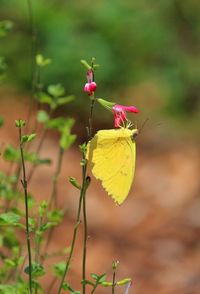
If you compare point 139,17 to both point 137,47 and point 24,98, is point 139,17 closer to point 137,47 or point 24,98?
point 137,47

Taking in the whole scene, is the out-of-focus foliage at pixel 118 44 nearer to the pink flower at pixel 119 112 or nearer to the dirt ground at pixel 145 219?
the dirt ground at pixel 145 219

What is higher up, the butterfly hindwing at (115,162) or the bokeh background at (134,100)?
the bokeh background at (134,100)

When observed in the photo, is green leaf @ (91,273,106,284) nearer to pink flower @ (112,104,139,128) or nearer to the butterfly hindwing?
the butterfly hindwing

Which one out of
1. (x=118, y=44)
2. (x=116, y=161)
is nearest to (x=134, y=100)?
(x=118, y=44)

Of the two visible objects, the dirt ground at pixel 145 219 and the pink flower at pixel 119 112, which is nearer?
the pink flower at pixel 119 112

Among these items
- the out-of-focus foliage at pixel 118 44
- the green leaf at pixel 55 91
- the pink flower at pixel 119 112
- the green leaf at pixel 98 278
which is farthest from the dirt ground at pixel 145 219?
the pink flower at pixel 119 112

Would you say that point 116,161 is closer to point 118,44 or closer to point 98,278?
point 98,278

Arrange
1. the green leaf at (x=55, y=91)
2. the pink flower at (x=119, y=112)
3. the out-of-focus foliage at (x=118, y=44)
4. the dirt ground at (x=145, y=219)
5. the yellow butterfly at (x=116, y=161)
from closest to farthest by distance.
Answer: the pink flower at (x=119, y=112)
the yellow butterfly at (x=116, y=161)
the green leaf at (x=55, y=91)
the dirt ground at (x=145, y=219)
the out-of-focus foliage at (x=118, y=44)
